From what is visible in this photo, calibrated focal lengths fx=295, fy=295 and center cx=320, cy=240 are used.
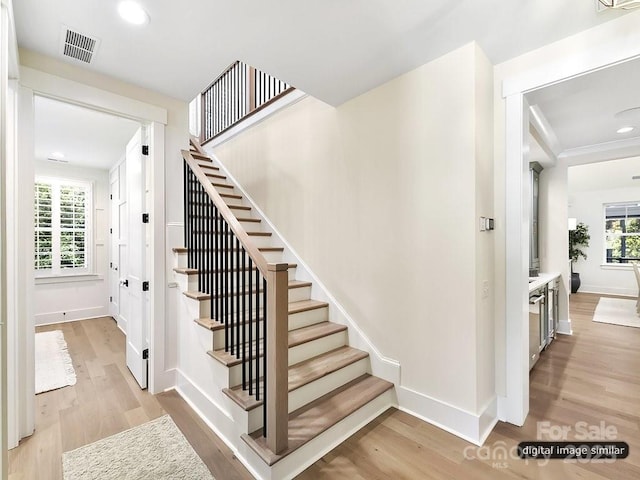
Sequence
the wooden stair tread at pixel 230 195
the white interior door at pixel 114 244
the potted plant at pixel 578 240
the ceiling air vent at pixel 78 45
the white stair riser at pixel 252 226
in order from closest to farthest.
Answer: the ceiling air vent at pixel 78 45, the white stair riser at pixel 252 226, the wooden stair tread at pixel 230 195, the white interior door at pixel 114 244, the potted plant at pixel 578 240

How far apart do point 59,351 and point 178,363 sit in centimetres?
217

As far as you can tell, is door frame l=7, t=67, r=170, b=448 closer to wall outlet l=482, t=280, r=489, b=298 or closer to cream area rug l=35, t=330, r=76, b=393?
cream area rug l=35, t=330, r=76, b=393

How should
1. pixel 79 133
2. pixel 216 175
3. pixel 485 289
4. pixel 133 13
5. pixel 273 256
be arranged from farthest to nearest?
pixel 216 175 < pixel 79 133 < pixel 273 256 < pixel 485 289 < pixel 133 13

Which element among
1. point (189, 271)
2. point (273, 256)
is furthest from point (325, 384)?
point (273, 256)

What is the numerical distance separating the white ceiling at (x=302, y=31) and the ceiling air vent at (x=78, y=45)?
0.14ft

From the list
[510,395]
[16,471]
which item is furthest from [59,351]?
[510,395]

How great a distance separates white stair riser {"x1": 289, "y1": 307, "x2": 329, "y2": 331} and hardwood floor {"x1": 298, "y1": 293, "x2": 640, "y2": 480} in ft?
3.24

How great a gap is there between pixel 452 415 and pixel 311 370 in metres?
1.06

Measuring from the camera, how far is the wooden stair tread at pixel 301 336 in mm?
2025

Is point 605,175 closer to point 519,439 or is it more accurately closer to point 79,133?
point 519,439

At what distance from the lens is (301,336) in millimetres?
2561

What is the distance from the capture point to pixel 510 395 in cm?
222

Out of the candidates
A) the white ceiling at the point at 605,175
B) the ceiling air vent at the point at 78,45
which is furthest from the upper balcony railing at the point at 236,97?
the white ceiling at the point at 605,175

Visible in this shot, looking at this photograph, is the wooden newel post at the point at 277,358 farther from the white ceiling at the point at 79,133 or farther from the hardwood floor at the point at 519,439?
the white ceiling at the point at 79,133
